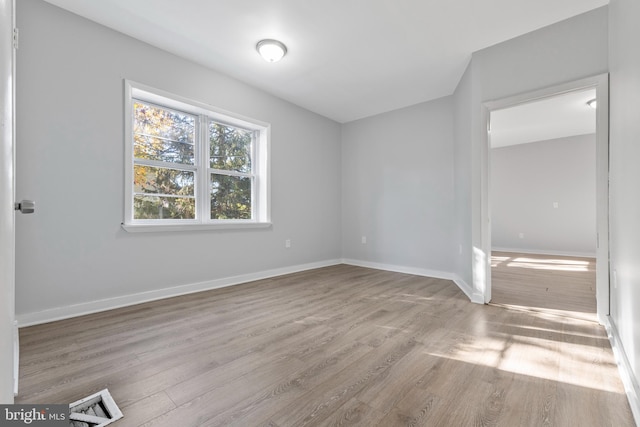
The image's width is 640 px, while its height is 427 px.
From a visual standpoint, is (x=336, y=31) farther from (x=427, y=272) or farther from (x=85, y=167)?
(x=427, y=272)

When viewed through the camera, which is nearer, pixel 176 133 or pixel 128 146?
pixel 128 146

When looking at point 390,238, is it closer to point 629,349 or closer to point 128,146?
point 629,349

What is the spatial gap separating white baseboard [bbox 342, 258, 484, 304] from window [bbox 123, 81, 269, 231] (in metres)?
1.97

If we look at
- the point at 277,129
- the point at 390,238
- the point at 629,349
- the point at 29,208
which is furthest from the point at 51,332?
the point at 390,238

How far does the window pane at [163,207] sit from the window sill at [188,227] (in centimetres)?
18

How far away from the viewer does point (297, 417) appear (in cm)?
124

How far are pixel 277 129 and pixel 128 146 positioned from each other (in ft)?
6.52

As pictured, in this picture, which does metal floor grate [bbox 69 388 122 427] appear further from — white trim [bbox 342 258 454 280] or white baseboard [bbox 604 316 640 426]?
white trim [bbox 342 258 454 280]

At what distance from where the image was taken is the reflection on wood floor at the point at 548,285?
2.79 meters

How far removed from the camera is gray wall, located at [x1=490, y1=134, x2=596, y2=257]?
619cm

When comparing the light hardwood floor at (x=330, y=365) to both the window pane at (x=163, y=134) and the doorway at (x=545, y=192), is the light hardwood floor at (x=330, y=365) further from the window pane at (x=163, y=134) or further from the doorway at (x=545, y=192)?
the doorway at (x=545, y=192)

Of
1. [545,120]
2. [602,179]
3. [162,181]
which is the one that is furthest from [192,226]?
[545,120]

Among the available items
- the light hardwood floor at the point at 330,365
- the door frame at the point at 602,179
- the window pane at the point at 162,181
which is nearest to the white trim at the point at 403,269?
the light hardwood floor at the point at 330,365

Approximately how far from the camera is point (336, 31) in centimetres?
265
